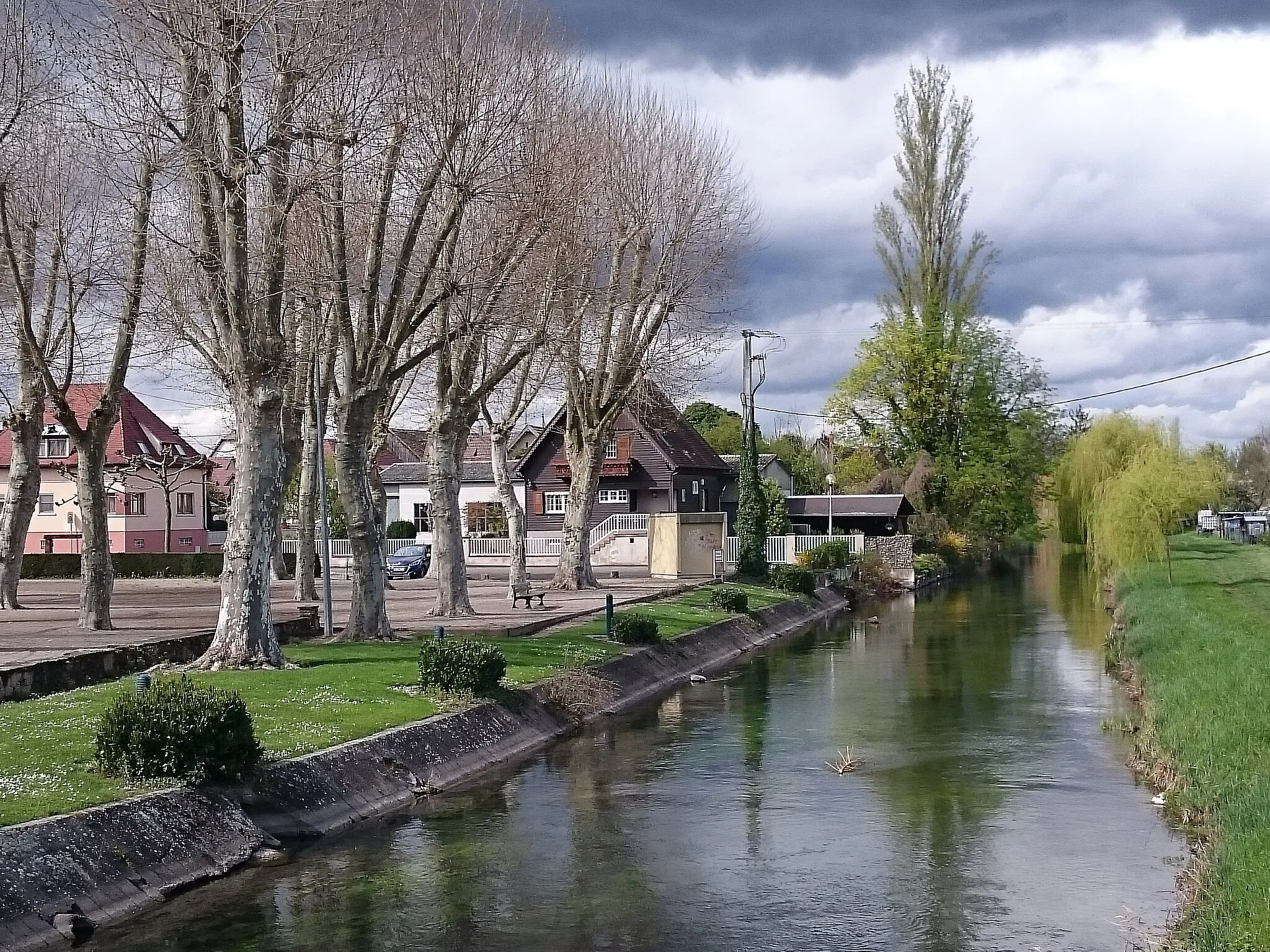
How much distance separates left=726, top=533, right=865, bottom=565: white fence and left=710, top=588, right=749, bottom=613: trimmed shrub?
2047cm

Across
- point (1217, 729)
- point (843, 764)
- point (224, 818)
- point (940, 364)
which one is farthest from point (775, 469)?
point (224, 818)

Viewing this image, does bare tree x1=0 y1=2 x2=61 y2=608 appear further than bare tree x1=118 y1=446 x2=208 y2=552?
No

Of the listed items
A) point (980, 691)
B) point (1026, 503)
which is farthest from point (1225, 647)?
point (1026, 503)

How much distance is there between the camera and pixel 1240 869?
12.2 m

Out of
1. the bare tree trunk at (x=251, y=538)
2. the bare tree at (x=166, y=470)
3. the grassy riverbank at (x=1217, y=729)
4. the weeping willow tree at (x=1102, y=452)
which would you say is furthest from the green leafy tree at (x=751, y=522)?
the bare tree trunk at (x=251, y=538)

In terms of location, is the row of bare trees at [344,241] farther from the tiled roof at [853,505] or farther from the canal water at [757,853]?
the tiled roof at [853,505]

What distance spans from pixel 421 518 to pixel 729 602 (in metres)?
45.5

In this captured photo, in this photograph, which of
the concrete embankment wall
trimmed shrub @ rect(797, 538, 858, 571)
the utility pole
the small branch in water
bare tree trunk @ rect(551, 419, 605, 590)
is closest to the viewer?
the concrete embankment wall

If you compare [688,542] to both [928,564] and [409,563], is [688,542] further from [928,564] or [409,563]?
[928,564]

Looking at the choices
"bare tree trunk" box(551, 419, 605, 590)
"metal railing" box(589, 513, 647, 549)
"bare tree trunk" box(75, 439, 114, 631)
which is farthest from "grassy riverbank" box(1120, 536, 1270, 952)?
"metal railing" box(589, 513, 647, 549)

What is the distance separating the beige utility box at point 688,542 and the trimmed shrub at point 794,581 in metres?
3.47

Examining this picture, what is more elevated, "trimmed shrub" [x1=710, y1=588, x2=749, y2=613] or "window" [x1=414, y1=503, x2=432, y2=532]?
"window" [x1=414, y1=503, x2=432, y2=532]

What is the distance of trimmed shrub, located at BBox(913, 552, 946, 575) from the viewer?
2606 inches

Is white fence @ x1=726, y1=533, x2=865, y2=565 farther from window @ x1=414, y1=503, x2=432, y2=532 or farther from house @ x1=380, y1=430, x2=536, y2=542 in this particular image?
window @ x1=414, y1=503, x2=432, y2=532
